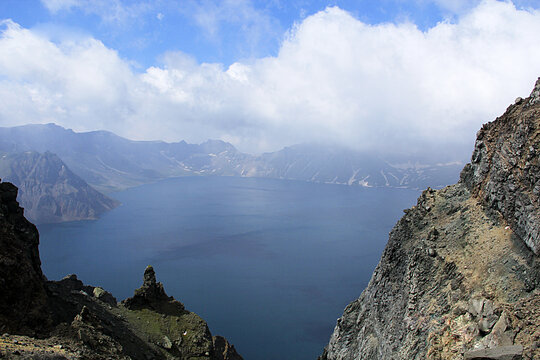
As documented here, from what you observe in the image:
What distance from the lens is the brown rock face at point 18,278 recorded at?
29125 millimetres

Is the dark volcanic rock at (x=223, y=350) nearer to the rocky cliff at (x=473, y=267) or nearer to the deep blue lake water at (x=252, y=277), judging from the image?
the rocky cliff at (x=473, y=267)

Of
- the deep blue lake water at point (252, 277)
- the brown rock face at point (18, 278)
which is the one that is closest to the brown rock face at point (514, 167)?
the brown rock face at point (18, 278)

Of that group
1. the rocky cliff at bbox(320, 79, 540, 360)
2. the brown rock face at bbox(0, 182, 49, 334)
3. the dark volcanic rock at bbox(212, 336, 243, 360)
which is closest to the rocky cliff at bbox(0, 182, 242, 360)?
the brown rock face at bbox(0, 182, 49, 334)

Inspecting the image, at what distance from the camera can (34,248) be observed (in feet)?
125

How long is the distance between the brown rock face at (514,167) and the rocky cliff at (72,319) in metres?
37.3

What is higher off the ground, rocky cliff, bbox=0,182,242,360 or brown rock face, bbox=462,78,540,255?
brown rock face, bbox=462,78,540,255

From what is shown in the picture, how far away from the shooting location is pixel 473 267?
29500mm

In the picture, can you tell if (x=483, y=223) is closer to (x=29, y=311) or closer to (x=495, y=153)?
(x=495, y=153)

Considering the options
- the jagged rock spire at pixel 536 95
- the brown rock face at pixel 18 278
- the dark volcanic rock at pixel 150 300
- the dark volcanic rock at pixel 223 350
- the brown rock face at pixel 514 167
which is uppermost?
the jagged rock spire at pixel 536 95

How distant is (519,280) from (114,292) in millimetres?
129136

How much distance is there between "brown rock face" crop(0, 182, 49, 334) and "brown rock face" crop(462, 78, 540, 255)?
4267cm

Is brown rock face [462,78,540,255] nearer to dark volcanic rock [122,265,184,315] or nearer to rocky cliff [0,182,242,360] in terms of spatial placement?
rocky cliff [0,182,242,360]

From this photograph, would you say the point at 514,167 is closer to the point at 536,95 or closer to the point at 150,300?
the point at 536,95

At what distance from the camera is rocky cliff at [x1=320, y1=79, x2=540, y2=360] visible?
2134 cm
